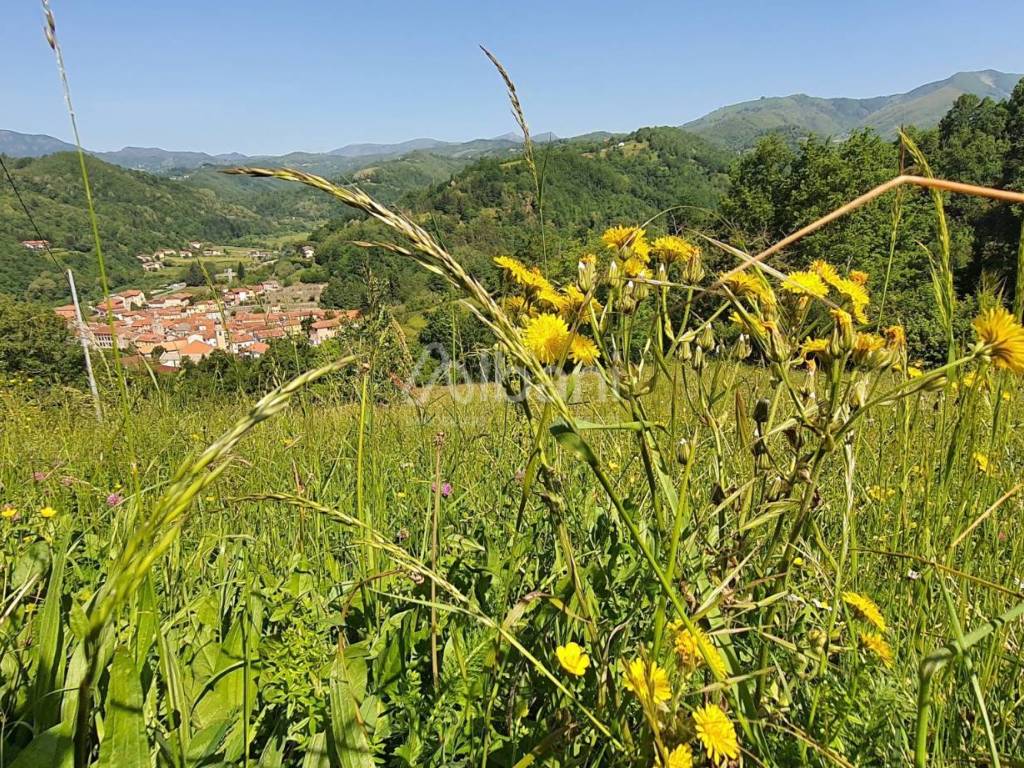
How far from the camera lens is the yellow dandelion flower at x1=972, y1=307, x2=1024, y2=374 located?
2.00 ft

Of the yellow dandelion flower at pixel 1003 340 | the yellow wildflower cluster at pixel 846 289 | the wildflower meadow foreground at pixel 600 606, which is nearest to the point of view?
the yellow dandelion flower at pixel 1003 340

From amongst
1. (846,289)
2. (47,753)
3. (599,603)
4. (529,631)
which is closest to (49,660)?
(47,753)

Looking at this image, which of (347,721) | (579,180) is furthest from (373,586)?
(579,180)

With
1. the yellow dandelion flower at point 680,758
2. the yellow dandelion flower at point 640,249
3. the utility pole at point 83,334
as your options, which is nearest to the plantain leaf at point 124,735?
the yellow dandelion flower at point 680,758

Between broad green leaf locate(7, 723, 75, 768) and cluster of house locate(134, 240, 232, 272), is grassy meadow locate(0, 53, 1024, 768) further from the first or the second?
cluster of house locate(134, 240, 232, 272)

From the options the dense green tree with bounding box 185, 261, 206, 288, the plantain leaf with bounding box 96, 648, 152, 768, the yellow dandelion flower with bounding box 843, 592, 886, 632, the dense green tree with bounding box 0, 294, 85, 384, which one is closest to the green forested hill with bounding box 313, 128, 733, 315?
the dense green tree with bounding box 185, 261, 206, 288

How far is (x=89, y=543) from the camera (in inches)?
60.2

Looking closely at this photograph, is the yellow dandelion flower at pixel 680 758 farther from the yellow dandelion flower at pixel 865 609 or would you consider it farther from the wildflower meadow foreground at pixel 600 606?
the yellow dandelion flower at pixel 865 609

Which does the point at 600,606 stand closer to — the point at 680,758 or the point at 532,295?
the point at 680,758

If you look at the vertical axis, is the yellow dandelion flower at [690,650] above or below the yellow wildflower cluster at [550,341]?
below

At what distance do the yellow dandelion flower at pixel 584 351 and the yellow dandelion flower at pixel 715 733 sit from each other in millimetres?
494

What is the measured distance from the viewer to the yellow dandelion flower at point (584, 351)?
910 millimetres

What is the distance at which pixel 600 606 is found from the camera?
1.25 meters

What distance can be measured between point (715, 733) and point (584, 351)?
0.55 m
